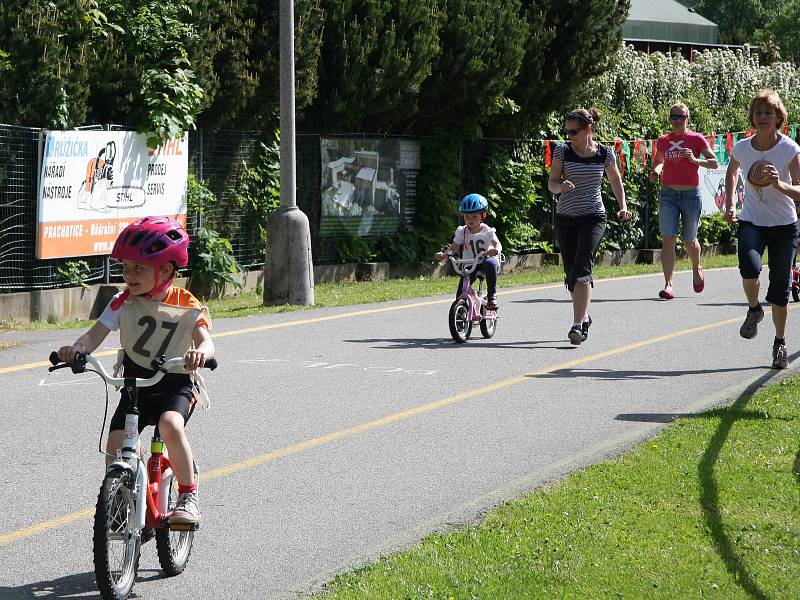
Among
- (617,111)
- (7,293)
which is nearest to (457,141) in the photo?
(617,111)

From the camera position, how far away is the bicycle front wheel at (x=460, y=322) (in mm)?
11898

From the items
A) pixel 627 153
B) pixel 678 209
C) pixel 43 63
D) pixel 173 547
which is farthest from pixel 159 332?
pixel 627 153

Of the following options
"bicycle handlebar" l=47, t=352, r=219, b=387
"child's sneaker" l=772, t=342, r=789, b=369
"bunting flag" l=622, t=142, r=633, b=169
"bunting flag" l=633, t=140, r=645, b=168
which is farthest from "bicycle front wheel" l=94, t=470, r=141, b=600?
"bunting flag" l=633, t=140, r=645, b=168

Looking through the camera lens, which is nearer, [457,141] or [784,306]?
[784,306]

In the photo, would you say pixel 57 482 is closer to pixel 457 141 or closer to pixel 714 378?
pixel 714 378

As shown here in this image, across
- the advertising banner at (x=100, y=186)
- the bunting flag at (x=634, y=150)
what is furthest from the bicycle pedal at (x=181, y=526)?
the bunting flag at (x=634, y=150)

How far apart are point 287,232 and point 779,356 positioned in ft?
22.4

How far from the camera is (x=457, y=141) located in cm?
2203

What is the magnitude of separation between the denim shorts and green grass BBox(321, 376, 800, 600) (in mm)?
9013

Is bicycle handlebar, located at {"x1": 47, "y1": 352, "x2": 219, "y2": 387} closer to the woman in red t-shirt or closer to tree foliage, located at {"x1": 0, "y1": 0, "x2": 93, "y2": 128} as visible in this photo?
tree foliage, located at {"x1": 0, "y1": 0, "x2": 93, "y2": 128}

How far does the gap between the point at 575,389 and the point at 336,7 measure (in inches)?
404

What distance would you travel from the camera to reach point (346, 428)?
817 centimetres

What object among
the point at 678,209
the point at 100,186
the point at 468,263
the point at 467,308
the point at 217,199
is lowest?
the point at 467,308

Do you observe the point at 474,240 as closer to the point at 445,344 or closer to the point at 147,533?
the point at 445,344
